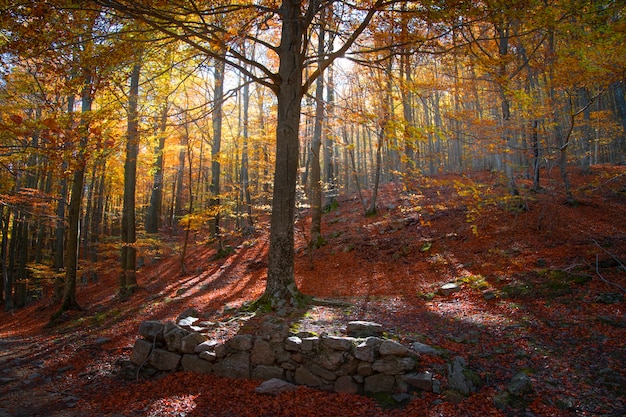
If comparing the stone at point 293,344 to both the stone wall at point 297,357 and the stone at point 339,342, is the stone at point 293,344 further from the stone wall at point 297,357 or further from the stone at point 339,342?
the stone at point 339,342

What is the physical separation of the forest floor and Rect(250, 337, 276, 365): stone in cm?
30

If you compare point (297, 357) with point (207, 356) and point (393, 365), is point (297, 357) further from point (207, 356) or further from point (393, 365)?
A: point (207, 356)

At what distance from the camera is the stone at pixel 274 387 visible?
448 centimetres

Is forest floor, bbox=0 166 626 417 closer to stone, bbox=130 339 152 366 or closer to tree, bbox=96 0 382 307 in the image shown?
stone, bbox=130 339 152 366

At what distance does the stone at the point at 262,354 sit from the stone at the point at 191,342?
3.21 feet

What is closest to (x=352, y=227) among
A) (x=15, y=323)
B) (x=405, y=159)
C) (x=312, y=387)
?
(x=405, y=159)

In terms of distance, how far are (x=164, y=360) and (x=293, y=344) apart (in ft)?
7.12

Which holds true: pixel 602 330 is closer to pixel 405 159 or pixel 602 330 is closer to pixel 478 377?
pixel 478 377

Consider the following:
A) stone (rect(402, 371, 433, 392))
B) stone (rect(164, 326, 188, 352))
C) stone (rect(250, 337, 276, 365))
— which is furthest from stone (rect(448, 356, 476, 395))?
stone (rect(164, 326, 188, 352))

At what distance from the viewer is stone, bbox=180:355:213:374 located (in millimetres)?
5203

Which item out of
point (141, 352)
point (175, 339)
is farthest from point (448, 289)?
point (141, 352)

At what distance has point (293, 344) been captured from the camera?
4.78 meters

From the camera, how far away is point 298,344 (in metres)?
4.75

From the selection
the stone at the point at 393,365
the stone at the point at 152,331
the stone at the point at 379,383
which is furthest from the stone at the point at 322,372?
the stone at the point at 152,331
